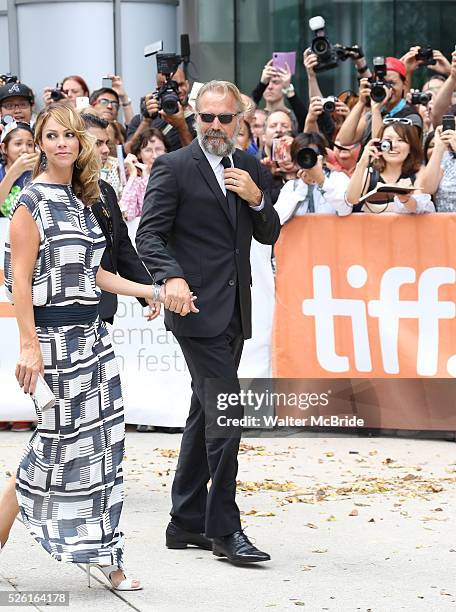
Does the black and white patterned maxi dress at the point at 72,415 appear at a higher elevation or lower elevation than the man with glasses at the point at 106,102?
lower

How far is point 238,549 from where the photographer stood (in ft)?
18.9

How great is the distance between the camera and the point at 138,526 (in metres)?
6.54

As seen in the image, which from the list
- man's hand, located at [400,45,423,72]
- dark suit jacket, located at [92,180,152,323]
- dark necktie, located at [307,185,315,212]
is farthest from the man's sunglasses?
man's hand, located at [400,45,423,72]

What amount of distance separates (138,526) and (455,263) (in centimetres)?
313

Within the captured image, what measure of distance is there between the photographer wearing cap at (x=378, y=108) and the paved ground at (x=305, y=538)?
8.24 feet

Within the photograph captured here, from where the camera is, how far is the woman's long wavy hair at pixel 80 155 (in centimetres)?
531

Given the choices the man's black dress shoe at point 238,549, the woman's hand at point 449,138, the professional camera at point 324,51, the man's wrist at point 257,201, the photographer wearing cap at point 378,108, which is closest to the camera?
the man's black dress shoe at point 238,549

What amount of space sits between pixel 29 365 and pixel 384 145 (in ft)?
13.5

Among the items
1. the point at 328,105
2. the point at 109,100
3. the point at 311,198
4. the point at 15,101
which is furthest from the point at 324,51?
the point at 15,101

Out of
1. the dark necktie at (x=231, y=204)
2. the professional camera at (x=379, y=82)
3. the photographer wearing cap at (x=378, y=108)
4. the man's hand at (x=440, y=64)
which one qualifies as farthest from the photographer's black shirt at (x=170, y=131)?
the dark necktie at (x=231, y=204)

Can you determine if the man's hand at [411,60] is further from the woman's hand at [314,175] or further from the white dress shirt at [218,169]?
the white dress shirt at [218,169]

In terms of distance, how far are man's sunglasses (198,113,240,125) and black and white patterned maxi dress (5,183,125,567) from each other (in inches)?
29.9

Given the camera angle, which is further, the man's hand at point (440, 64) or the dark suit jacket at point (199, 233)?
the man's hand at point (440, 64)

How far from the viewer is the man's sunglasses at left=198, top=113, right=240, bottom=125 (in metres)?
5.74
